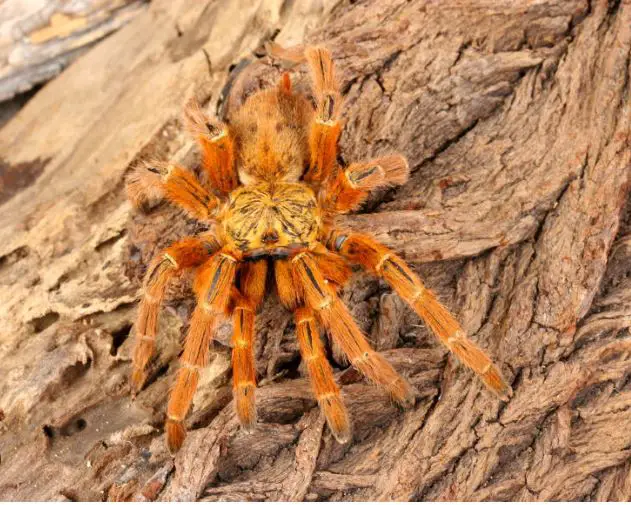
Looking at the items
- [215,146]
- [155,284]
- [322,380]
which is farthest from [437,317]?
[215,146]

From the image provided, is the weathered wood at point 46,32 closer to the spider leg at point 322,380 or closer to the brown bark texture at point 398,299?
the brown bark texture at point 398,299

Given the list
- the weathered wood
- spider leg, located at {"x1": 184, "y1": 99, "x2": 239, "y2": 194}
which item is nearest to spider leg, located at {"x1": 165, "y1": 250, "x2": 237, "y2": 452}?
spider leg, located at {"x1": 184, "y1": 99, "x2": 239, "y2": 194}

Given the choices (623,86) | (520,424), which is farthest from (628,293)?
(623,86)

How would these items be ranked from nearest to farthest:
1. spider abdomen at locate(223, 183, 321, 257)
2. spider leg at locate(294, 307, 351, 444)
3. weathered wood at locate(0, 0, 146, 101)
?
spider leg at locate(294, 307, 351, 444) → spider abdomen at locate(223, 183, 321, 257) → weathered wood at locate(0, 0, 146, 101)

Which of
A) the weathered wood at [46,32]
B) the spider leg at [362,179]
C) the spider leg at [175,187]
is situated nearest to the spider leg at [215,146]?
the spider leg at [175,187]

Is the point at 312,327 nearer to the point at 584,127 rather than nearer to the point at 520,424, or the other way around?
the point at 520,424

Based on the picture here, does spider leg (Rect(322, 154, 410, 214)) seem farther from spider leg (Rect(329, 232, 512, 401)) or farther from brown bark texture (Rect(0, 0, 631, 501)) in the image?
spider leg (Rect(329, 232, 512, 401))
